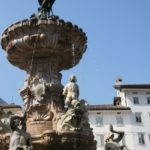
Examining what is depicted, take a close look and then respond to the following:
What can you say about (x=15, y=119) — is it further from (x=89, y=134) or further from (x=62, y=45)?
(x=62, y=45)

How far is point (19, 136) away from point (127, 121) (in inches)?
1691

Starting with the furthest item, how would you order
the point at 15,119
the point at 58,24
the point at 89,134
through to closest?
the point at 58,24 < the point at 89,134 < the point at 15,119

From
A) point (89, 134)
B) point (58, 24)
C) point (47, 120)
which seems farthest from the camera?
point (58, 24)

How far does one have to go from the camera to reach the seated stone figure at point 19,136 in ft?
32.0

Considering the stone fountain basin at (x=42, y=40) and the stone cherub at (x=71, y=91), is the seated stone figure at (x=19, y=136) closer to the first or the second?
the stone cherub at (x=71, y=91)

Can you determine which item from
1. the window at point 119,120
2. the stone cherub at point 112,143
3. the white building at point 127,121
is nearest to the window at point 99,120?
the white building at point 127,121

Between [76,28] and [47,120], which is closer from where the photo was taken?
[47,120]

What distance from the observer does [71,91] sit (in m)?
13.0

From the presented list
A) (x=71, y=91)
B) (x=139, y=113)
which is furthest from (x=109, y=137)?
(x=139, y=113)

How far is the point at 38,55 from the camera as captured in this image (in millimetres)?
14555

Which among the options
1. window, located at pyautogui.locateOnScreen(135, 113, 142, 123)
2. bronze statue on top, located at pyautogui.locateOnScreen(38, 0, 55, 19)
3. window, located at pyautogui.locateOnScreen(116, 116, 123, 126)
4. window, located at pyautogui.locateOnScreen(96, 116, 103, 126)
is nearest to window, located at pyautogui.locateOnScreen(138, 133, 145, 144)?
window, located at pyautogui.locateOnScreen(135, 113, 142, 123)

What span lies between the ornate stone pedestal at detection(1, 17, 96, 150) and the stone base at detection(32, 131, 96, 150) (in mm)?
527

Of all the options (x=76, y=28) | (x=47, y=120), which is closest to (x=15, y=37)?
(x=76, y=28)

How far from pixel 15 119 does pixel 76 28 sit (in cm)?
550
